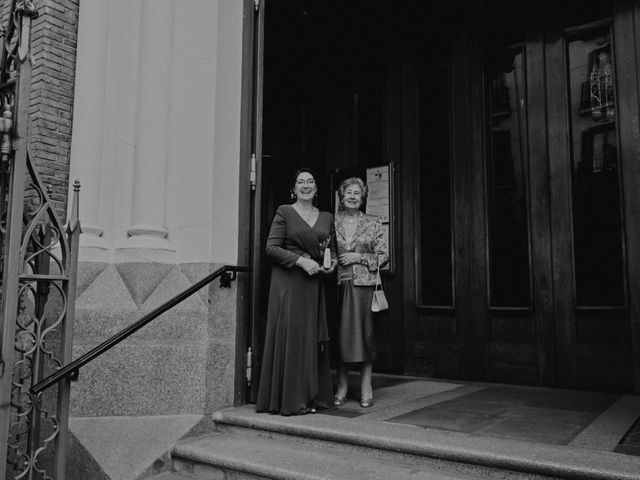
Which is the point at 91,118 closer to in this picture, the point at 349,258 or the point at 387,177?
the point at 349,258

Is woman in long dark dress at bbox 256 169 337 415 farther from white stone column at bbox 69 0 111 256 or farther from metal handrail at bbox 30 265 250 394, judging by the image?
white stone column at bbox 69 0 111 256

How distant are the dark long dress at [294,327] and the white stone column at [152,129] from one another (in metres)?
0.95

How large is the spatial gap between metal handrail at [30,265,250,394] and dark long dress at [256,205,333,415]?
1.27 feet

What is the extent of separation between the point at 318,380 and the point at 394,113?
354 cm

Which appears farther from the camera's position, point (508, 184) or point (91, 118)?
point (508, 184)

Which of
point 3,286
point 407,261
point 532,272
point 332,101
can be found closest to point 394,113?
point 332,101

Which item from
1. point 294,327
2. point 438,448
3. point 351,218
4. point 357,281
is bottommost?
point 438,448

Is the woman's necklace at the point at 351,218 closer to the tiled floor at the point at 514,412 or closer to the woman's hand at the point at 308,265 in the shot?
the woman's hand at the point at 308,265

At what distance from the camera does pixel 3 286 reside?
290 cm

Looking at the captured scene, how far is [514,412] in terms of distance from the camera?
4500 millimetres

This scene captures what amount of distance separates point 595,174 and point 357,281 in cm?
261

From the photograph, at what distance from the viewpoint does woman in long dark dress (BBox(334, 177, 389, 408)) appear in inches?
189

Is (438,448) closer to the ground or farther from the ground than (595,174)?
closer to the ground

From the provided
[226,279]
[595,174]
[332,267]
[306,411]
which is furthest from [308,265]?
[595,174]
